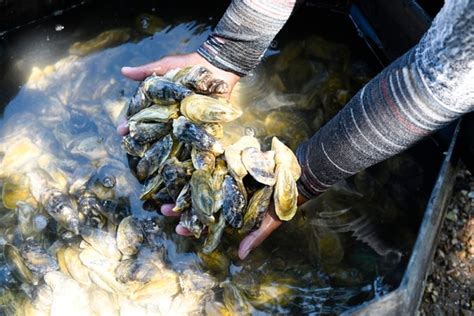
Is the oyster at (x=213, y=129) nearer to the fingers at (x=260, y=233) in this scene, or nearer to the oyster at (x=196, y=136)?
the oyster at (x=196, y=136)

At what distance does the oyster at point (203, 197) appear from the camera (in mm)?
1733

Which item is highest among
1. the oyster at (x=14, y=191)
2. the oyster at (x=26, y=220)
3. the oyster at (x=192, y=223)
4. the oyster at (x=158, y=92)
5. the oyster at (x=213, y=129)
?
the oyster at (x=158, y=92)

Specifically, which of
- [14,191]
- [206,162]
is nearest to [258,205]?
[206,162]

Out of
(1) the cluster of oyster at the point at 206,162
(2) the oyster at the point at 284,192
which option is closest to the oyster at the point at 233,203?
(1) the cluster of oyster at the point at 206,162

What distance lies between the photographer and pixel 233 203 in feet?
5.75

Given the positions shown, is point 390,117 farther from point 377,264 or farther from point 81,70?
point 81,70

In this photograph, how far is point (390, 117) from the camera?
152 centimetres

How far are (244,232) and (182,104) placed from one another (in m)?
0.47

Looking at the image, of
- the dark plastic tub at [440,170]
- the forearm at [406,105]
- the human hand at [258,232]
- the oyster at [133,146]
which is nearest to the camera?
the forearm at [406,105]

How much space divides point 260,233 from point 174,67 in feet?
2.21

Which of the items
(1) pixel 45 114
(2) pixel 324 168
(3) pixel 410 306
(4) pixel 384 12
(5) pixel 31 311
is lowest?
(5) pixel 31 311

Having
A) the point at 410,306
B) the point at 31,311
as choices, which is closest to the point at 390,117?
the point at 410,306

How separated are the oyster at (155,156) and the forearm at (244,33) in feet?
1.08

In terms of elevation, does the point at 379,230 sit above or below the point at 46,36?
below
